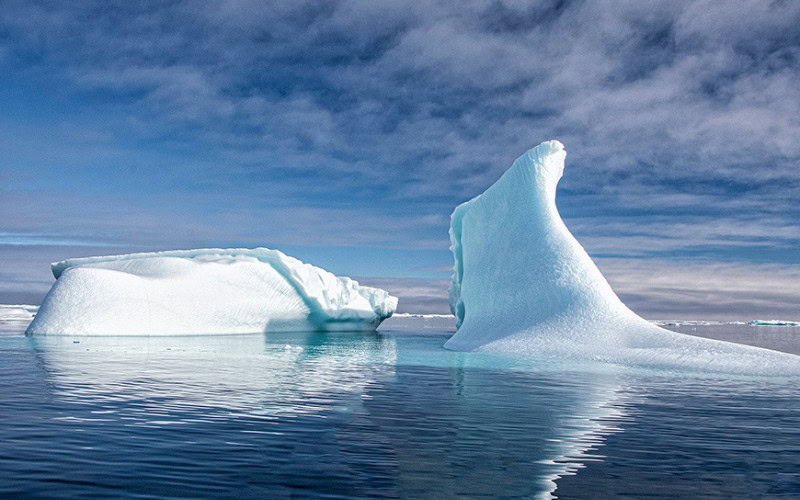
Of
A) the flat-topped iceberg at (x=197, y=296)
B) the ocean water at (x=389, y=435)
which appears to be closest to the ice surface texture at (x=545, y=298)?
the ocean water at (x=389, y=435)

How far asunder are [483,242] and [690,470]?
653 inches

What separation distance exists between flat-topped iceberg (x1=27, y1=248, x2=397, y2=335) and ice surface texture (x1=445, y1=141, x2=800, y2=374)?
9.95 meters

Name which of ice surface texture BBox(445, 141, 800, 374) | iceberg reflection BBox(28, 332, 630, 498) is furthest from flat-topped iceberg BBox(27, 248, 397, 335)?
iceberg reflection BBox(28, 332, 630, 498)

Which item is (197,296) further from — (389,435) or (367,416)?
(389,435)

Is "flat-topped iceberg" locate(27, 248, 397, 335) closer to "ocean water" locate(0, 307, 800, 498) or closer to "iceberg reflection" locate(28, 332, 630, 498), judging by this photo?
"iceberg reflection" locate(28, 332, 630, 498)

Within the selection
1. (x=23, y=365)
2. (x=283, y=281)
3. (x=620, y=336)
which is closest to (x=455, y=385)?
(x=620, y=336)

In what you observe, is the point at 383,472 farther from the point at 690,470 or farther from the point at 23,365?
the point at 23,365

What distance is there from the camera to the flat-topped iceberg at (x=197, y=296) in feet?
72.5

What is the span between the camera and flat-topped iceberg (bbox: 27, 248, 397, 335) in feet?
72.5

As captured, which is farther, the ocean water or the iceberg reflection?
the iceberg reflection

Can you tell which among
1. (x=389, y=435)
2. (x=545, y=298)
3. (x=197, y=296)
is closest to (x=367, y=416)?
(x=389, y=435)

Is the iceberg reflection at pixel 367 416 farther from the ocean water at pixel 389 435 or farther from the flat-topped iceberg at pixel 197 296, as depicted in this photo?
the flat-topped iceberg at pixel 197 296

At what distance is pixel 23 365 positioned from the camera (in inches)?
437

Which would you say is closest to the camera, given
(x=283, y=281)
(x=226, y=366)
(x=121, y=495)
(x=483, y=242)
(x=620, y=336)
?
(x=121, y=495)
